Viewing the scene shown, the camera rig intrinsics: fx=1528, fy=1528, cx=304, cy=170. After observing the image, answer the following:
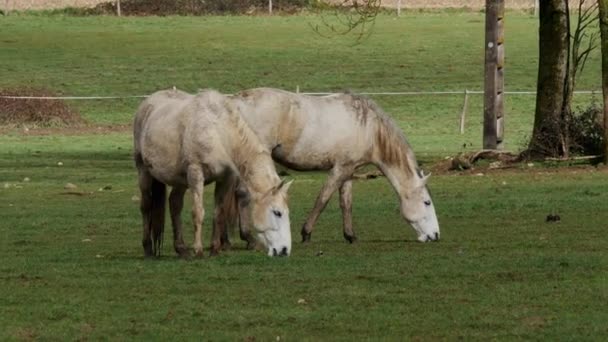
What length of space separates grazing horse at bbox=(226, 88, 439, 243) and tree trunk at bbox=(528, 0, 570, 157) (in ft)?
32.3

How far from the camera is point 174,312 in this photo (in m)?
12.4

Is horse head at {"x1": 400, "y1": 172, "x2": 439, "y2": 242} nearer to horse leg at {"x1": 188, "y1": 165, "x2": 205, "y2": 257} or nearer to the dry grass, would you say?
horse leg at {"x1": 188, "y1": 165, "x2": 205, "y2": 257}

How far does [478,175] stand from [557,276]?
12872 millimetres

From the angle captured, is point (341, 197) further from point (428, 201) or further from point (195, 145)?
point (195, 145)

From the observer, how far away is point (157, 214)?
1642cm

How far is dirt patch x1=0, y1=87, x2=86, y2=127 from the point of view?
4305 cm

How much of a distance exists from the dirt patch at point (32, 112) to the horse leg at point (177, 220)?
26709mm

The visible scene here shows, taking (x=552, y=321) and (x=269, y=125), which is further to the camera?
(x=269, y=125)

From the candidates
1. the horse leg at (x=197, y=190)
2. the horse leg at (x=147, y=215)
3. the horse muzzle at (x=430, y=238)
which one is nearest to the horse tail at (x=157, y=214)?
the horse leg at (x=147, y=215)

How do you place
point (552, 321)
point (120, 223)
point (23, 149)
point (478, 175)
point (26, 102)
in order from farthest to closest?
point (26, 102)
point (23, 149)
point (478, 175)
point (120, 223)
point (552, 321)

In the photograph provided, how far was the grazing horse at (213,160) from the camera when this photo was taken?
15.4 meters

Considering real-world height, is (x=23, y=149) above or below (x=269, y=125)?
below

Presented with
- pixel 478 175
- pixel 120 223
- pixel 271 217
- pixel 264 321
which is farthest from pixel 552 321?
pixel 478 175

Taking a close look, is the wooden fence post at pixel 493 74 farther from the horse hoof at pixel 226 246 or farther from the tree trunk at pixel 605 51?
the horse hoof at pixel 226 246
